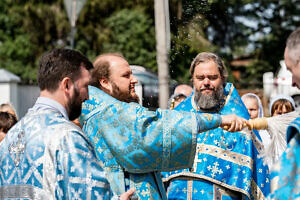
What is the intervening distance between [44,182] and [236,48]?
18.1 m

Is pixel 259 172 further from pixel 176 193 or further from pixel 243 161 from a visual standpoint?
pixel 176 193

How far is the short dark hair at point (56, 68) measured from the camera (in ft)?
8.13

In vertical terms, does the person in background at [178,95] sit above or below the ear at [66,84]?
above

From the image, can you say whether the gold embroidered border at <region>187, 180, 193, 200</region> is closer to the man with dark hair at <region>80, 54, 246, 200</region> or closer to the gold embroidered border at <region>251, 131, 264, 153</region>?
the gold embroidered border at <region>251, 131, 264, 153</region>

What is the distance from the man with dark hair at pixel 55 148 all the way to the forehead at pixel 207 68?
5.65 ft

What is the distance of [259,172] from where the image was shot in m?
3.87

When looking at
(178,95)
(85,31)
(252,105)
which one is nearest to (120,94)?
(178,95)

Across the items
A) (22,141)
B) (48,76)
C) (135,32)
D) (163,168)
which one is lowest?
(163,168)

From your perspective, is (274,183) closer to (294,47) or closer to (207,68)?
(294,47)

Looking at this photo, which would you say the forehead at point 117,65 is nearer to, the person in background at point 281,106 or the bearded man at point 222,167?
the bearded man at point 222,167

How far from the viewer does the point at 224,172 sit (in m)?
3.80

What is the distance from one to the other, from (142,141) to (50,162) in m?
0.69

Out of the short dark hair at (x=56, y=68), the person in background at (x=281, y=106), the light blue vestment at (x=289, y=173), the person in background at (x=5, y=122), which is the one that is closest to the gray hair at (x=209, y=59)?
the person in background at (x=281, y=106)

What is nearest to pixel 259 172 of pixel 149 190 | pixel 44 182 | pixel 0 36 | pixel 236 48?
pixel 149 190
